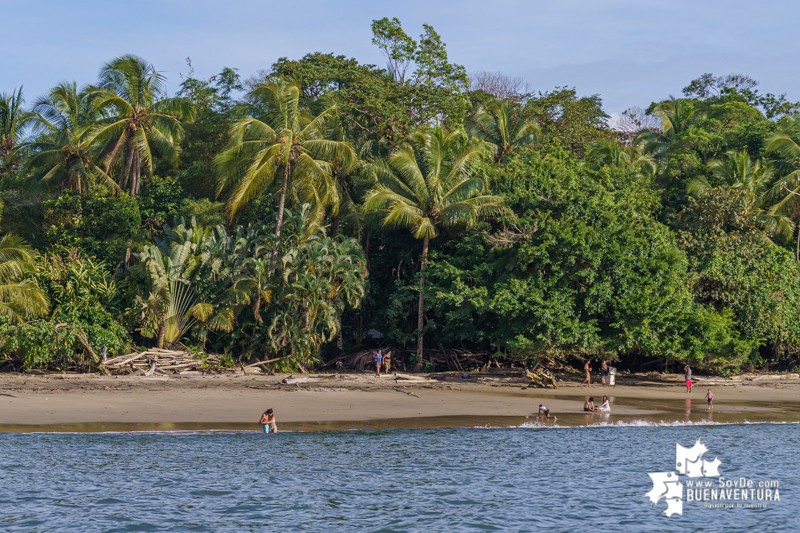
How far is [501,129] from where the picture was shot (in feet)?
116

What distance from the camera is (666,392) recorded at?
1070 inches

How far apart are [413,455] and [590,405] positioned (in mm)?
7648

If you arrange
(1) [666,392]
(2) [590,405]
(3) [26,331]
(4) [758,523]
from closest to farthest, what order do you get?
1. (4) [758,523]
2. (2) [590,405]
3. (3) [26,331]
4. (1) [666,392]

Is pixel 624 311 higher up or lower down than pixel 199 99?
lower down

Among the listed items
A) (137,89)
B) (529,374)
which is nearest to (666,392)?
(529,374)

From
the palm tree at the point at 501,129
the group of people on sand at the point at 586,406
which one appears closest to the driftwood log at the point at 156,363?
the group of people on sand at the point at 586,406

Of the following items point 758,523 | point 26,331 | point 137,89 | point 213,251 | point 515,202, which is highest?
point 137,89

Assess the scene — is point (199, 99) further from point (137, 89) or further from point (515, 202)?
point (515, 202)

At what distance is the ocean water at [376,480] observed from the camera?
12.2 m

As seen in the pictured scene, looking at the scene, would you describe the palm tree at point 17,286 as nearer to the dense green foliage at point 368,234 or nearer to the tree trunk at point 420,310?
the dense green foliage at point 368,234

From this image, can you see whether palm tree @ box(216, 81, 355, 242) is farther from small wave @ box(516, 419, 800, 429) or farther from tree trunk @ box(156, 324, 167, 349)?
small wave @ box(516, 419, 800, 429)

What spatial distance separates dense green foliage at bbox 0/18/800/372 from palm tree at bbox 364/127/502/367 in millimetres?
95

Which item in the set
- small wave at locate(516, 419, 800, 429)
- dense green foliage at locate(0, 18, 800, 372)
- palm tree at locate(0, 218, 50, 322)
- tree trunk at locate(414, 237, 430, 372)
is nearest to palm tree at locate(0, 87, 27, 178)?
dense green foliage at locate(0, 18, 800, 372)

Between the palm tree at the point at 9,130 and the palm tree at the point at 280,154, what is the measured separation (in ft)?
44.6
